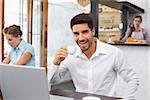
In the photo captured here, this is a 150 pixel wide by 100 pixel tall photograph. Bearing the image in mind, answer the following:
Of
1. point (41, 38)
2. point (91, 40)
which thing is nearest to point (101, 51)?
point (91, 40)

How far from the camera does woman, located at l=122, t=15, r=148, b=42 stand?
309 cm

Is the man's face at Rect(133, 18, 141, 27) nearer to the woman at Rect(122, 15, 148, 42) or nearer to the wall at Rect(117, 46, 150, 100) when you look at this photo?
the woman at Rect(122, 15, 148, 42)

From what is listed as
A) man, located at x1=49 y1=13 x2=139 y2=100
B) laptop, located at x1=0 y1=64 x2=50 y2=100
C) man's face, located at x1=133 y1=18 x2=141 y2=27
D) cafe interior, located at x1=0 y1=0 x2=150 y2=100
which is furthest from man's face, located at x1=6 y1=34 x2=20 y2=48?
laptop, located at x1=0 y1=64 x2=50 y2=100

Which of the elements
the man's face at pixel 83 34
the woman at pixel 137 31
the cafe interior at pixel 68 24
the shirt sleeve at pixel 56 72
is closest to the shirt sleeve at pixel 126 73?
the man's face at pixel 83 34

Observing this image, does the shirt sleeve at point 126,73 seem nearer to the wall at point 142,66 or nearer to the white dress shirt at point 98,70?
the white dress shirt at point 98,70

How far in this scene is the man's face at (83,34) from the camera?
188cm

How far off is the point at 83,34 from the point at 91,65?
0.85 ft

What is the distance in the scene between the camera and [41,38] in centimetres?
412

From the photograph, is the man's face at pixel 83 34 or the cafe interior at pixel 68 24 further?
the cafe interior at pixel 68 24

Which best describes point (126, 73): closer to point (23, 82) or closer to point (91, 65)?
point (91, 65)

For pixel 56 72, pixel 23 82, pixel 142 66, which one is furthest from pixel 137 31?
pixel 23 82

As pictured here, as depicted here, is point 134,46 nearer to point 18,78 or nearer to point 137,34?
point 137,34

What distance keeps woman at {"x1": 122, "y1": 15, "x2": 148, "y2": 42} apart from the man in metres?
1.22

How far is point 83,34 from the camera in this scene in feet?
6.31
